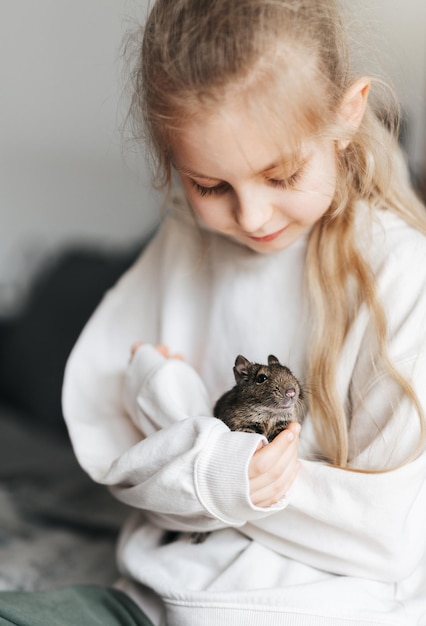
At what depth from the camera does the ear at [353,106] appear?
97 centimetres

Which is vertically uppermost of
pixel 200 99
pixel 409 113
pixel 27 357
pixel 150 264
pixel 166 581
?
pixel 200 99

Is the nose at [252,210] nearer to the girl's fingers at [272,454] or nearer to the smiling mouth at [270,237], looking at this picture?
the smiling mouth at [270,237]

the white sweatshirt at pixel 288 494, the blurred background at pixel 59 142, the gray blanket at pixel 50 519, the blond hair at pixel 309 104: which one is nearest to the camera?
the blond hair at pixel 309 104

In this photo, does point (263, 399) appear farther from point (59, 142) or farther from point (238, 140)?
point (59, 142)

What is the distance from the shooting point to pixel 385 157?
1078 millimetres

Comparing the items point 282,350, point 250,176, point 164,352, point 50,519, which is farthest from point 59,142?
point 250,176

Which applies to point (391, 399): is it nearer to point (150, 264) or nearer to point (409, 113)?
point (150, 264)

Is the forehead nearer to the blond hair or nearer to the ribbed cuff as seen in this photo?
the blond hair

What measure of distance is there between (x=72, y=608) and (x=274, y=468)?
409 millimetres

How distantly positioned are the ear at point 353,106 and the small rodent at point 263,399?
30 cm

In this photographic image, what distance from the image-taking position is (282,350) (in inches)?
43.8

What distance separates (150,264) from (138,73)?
17.8 inches

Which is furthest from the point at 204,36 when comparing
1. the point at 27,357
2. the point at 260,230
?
the point at 27,357

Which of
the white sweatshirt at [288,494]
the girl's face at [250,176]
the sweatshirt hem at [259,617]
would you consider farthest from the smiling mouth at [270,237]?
the sweatshirt hem at [259,617]
